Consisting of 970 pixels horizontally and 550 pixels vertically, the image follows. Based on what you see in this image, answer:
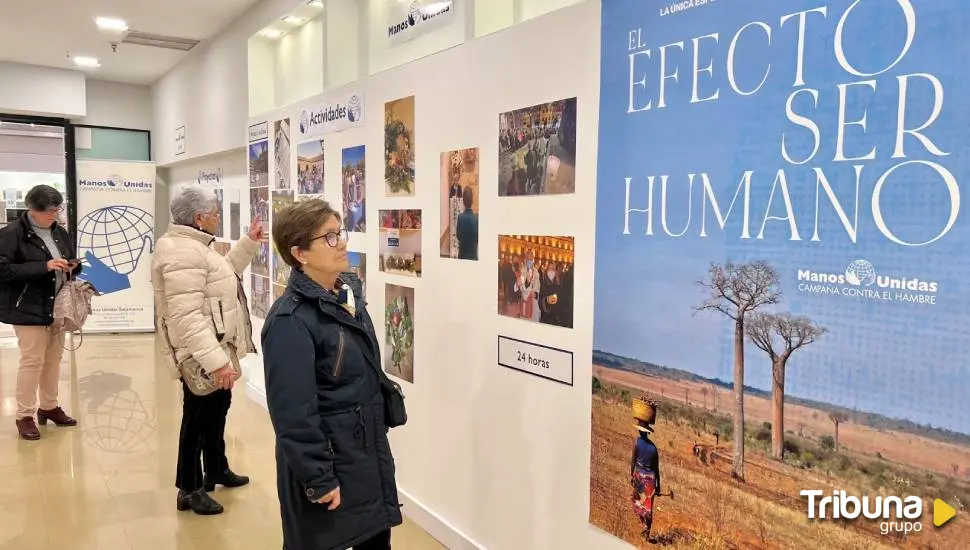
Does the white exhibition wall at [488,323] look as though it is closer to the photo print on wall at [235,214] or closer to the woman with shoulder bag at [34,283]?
the woman with shoulder bag at [34,283]

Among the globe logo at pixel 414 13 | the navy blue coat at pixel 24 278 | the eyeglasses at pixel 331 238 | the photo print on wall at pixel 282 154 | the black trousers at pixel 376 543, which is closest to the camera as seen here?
the eyeglasses at pixel 331 238

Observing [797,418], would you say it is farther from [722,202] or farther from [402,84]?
[402,84]

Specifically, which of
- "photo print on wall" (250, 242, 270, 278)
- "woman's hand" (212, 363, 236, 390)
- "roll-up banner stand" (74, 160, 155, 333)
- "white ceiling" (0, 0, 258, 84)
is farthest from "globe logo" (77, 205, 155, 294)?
"woman's hand" (212, 363, 236, 390)

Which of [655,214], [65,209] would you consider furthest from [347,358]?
[65,209]

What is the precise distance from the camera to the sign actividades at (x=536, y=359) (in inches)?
100

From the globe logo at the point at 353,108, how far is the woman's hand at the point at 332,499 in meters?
2.52

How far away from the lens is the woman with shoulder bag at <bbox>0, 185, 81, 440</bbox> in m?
4.55

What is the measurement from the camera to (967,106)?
1.47m

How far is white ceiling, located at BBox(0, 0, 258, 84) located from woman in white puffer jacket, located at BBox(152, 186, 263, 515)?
11.0 feet

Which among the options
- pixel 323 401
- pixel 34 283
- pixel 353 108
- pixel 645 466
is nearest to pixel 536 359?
pixel 645 466

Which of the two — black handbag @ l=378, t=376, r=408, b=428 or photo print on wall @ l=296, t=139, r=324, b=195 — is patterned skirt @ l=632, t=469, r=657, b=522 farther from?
photo print on wall @ l=296, t=139, r=324, b=195

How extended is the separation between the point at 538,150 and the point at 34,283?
376 centimetres

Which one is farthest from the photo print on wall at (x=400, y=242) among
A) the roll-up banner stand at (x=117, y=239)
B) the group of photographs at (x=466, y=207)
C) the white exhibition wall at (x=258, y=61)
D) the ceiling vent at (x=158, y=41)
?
the roll-up banner stand at (x=117, y=239)

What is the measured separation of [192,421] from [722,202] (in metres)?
2.75
